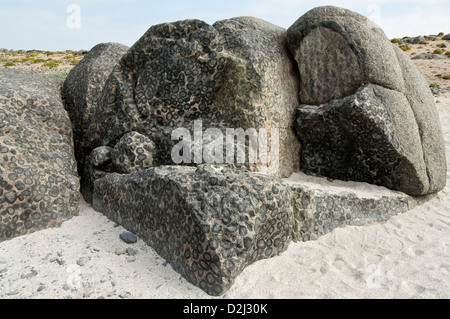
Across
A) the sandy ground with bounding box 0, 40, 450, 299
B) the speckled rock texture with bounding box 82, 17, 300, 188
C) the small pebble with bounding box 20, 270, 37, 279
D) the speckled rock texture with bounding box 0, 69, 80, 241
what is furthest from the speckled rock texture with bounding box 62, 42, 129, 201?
the small pebble with bounding box 20, 270, 37, 279

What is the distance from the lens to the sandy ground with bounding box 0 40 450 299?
3.30 m

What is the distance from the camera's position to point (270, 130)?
16.7 ft

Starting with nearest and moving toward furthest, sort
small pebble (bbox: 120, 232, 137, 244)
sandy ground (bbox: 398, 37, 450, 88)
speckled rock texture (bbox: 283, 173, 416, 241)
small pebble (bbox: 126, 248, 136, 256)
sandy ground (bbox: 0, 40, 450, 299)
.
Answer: sandy ground (bbox: 0, 40, 450, 299), small pebble (bbox: 126, 248, 136, 256), small pebble (bbox: 120, 232, 137, 244), speckled rock texture (bbox: 283, 173, 416, 241), sandy ground (bbox: 398, 37, 450, 88)

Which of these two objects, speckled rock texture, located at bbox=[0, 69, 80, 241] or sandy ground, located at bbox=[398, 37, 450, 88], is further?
sandy ground, located at bbox=[398, 37, 450, 88]

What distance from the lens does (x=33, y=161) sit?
4715mm

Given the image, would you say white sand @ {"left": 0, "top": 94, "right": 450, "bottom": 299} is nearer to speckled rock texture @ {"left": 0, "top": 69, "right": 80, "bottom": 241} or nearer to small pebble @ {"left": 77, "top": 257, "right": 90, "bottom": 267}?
small pebble @ {"left": 77, "top": 257, "right": 90, "bottom": 267}

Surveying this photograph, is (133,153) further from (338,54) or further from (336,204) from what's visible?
(338,54)

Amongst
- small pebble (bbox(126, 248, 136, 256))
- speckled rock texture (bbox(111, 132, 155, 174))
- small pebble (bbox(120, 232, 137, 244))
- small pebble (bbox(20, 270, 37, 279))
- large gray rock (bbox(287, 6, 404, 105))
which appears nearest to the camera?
small pebble (bbox(20, 270, 37, 279))

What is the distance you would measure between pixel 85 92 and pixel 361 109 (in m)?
4.22

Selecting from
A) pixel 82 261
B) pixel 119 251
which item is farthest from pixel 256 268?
pixel 82 261

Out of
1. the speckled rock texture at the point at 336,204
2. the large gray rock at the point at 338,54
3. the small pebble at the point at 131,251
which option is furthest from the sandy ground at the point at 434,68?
the small pebble at the point at 131,251

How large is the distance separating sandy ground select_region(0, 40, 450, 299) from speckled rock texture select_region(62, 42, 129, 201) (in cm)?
145

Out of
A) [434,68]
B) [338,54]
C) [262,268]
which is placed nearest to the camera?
[262,268]

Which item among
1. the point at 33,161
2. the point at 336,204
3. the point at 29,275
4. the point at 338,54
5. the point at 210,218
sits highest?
the point at 338,54
